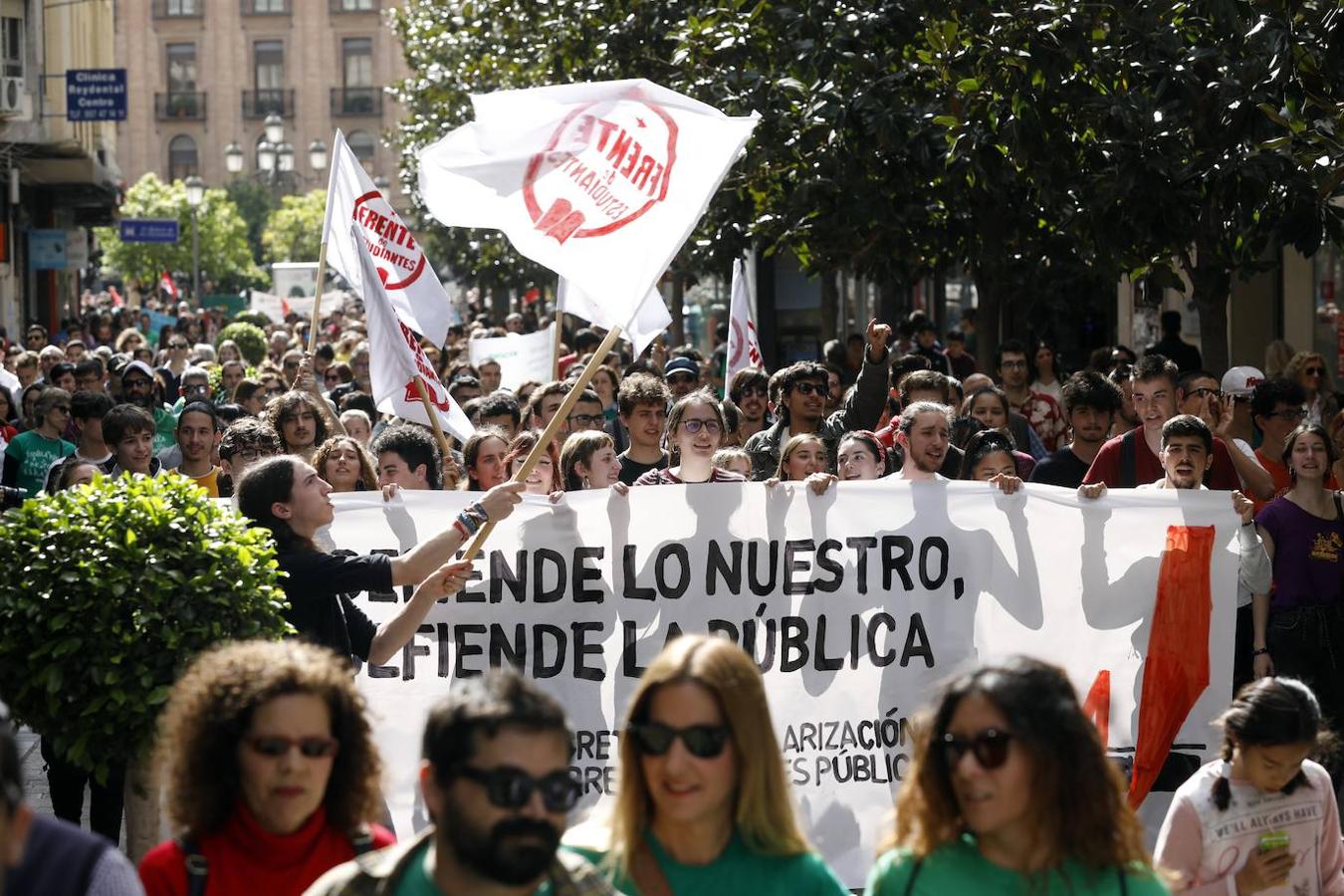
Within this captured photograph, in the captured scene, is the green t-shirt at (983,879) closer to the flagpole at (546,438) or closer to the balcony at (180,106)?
the flagpole at (546,438)

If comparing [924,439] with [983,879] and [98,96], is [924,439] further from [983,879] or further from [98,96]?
[98,96]

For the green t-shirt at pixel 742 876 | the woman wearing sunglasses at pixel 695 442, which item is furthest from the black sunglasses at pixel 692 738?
the woman wearing sunglasses at pixel 695 442

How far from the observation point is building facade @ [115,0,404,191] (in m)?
92.5

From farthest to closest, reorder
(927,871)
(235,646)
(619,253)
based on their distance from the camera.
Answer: (619,253)
(235,646)
(927,871)

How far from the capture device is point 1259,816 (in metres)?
5.10

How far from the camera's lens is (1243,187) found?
37.1ft

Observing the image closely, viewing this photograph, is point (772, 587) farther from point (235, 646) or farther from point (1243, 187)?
point (1243, 187)

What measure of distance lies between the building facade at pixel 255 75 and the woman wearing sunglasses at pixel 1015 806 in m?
90.4

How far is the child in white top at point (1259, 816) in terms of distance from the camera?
5066 millimetres

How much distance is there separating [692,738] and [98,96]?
30587 millimetres

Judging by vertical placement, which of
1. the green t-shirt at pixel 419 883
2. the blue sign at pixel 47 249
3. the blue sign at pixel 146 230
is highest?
the blue sign at pixel 146 230

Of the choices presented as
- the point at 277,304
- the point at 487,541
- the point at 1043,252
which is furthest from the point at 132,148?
the point at 487,541

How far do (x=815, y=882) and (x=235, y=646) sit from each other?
119 cm

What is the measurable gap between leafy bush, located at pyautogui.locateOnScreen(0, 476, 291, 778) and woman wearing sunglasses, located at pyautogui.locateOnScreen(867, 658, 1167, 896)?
2.55m
